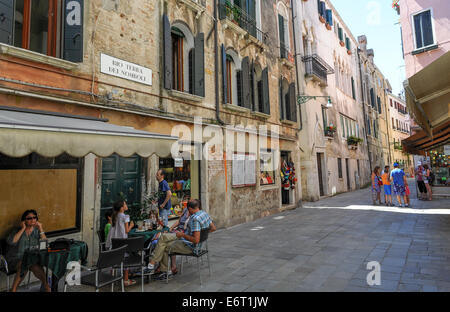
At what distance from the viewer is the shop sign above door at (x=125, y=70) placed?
5750 millimetres

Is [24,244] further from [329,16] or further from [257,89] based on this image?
[329,16]

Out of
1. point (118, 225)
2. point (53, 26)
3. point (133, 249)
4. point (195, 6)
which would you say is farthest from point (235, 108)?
point (133, 249)

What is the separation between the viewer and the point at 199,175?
26.8 feet

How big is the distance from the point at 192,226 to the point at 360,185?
21.5 meters

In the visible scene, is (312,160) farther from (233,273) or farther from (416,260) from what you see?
(233,273)

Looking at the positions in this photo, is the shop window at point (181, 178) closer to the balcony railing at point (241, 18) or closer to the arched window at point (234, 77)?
the arched window at point (234, 77)

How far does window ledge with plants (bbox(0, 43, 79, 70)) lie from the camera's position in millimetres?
4296

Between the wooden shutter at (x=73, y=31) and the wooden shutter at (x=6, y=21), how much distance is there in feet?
2.77

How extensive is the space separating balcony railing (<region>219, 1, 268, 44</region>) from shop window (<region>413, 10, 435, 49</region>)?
30.9ft

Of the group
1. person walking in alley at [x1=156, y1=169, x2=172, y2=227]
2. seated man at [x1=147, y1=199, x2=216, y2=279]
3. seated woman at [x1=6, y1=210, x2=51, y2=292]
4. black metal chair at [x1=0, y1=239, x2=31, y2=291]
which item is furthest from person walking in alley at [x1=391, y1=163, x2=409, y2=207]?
black metal chair at [x1=0, y1=239, x2=31, y2=291]

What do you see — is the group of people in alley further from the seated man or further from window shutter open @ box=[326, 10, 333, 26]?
window shutter open @ box=[326, 10, 333, 26]

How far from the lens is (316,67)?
1574 centimetres
